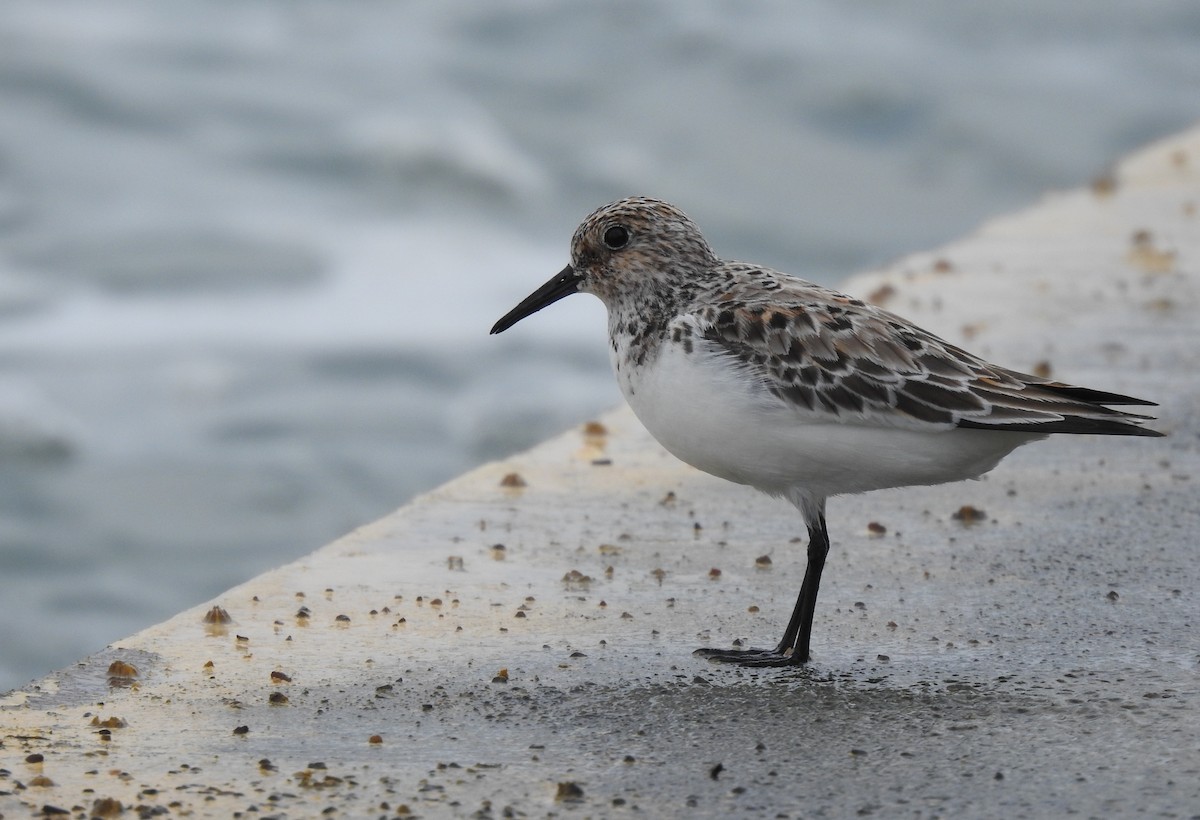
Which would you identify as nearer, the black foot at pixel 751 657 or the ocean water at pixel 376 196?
the black foot at pixel 751 657

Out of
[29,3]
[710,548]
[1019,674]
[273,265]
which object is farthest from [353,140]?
[1019,674]

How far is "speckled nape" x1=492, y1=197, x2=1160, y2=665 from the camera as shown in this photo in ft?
13.6

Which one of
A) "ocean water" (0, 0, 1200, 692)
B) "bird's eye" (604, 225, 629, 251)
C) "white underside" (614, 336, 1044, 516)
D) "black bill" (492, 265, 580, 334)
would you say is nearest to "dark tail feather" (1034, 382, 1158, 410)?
"white underside" (614, 336, 1044, 516)

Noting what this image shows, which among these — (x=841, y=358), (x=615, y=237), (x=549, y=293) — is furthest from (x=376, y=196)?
(x=841, y=358)

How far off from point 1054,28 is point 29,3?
1280 cm

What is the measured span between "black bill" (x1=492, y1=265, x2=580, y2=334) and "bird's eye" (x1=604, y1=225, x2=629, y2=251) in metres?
0.15

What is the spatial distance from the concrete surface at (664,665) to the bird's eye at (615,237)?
3.13ft

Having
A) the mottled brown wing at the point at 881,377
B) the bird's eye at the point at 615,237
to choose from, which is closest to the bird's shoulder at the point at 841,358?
the mottled brown wing at the point at 881,377

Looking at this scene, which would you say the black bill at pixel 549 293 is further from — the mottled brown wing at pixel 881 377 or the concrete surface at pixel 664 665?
the concrete surface at pixel 664 665

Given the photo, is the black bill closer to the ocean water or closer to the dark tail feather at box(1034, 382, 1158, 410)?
the dark tail feather at box(1034, 382, 1158, 410)

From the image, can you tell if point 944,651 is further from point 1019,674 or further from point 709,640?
point 709,640

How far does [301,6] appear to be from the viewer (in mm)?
20109

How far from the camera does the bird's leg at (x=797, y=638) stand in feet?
13.8

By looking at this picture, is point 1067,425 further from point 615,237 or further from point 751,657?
point 615,237
